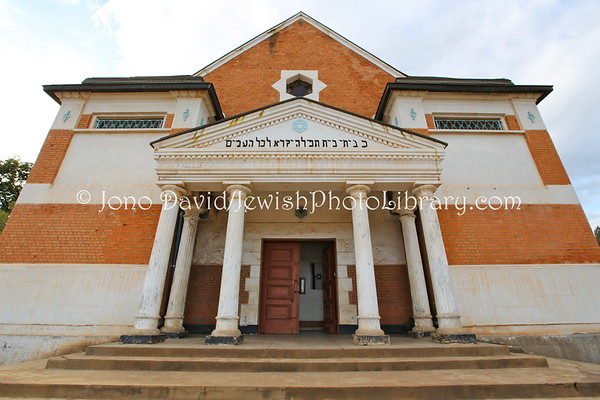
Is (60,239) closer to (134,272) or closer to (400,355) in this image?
(134,272)

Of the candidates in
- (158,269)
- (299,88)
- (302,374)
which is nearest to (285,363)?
(302,374)

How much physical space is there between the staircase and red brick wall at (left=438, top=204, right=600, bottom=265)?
3.05 meters

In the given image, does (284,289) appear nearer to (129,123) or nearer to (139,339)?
(139,339)

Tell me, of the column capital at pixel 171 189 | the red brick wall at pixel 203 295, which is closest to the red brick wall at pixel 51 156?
the column capital at pixel 171 189

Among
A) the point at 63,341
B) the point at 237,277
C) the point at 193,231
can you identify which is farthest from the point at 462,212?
the point at 63,341

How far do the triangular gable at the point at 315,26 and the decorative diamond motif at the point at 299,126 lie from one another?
695 cm

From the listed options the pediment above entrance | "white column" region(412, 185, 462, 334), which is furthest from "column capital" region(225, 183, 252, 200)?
"white column" region(412, 185, 462, 334)

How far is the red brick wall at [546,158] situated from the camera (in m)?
8.64

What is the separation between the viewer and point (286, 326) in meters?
8.30

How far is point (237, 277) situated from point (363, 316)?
9.19 feet

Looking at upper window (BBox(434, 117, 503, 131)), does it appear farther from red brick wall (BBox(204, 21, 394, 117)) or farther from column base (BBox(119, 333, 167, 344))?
column base (BBox(119, 333, 167, 344))

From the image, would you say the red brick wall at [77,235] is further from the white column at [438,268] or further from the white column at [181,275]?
the white column at [438,268]

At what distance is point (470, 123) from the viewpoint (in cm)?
973

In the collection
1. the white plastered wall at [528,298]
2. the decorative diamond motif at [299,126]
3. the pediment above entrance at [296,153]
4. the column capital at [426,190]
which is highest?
the decorative diamond motif at [299,126]
